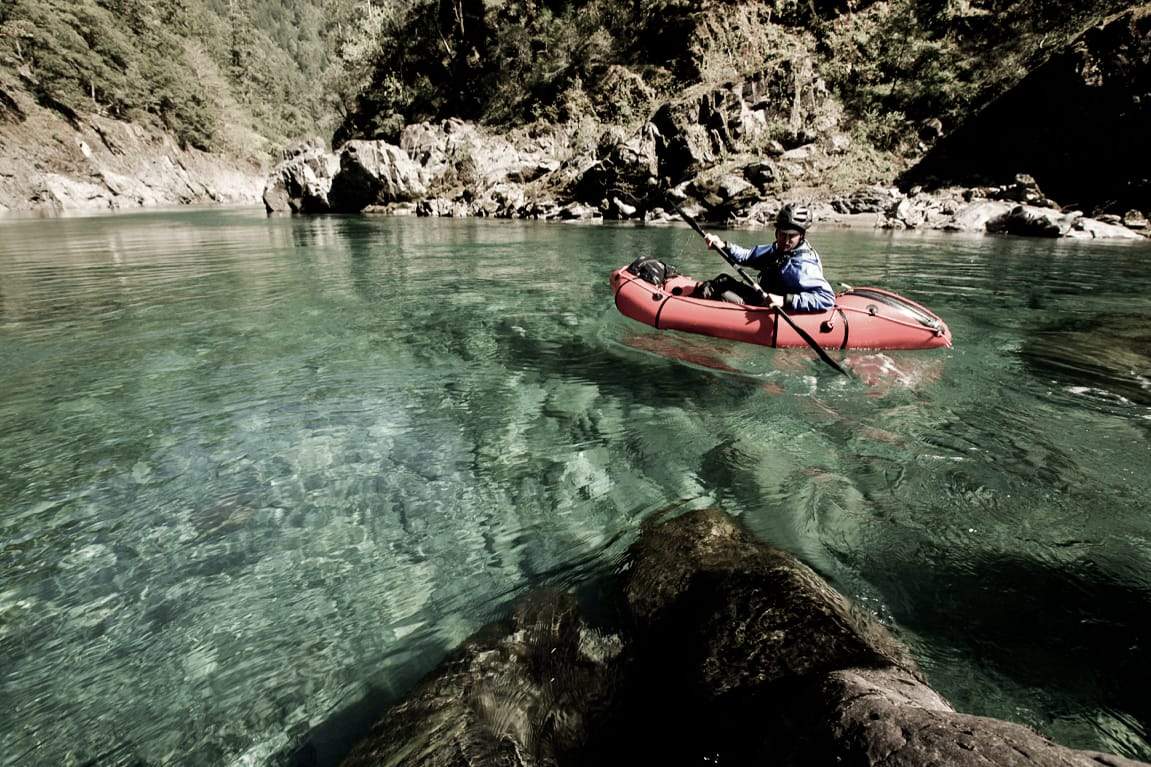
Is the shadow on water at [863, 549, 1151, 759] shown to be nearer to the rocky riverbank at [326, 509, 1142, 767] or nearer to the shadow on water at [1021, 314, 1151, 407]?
the rocky riverbank at [326, 509, 1142, 767]

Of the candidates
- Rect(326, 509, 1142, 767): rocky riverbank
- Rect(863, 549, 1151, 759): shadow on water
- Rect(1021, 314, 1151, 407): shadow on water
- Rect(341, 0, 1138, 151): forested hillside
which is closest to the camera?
Rect(326, 509, 1142, 767): rocky riverbank

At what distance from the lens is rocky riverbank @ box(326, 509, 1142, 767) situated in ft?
4.81

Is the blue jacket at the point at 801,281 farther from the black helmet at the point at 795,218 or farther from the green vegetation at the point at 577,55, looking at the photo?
the green vegetation at the point at 577,55

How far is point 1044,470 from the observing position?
13.4 ft

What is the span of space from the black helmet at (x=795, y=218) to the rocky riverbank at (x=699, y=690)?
4758 millimetres

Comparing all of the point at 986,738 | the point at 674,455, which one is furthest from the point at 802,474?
the point at 986,738

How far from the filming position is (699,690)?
2127 mm

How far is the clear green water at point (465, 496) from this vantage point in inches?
96.8

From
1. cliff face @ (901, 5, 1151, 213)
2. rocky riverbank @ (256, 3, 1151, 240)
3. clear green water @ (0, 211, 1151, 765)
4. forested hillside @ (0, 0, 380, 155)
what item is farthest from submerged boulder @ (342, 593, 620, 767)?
forested hillside @ (0, 0, 380, 155)

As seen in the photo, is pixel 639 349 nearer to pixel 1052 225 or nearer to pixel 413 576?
pixel 413 576

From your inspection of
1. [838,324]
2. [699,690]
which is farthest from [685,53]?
[699,690]

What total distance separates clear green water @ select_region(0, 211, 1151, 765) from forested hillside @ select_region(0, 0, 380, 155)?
46101 mm

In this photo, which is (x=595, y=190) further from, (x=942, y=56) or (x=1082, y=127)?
(x=1082, y=127)

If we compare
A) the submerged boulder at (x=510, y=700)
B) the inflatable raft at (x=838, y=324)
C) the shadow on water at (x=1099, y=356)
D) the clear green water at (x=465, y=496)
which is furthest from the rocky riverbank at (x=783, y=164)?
the submerged boulder at (x=510, y=700)
